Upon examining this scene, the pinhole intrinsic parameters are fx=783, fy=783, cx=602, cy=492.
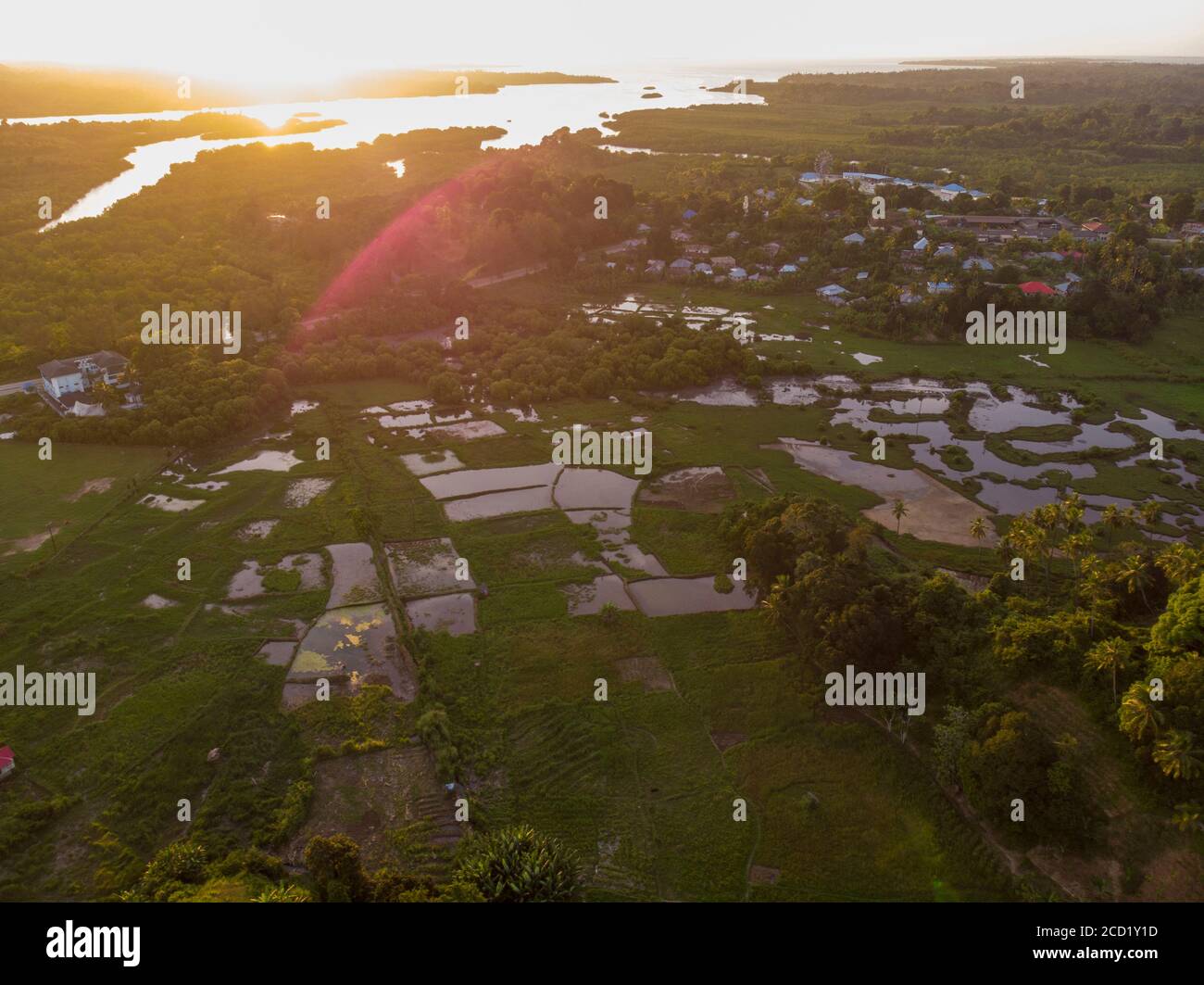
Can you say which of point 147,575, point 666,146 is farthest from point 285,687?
point 666,146

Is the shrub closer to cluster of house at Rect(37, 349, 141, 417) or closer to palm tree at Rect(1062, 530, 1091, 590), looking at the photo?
palm tree at Rect(1062, 530, 1091, 590)

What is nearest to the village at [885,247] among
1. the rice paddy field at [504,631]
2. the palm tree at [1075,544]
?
the rice paddy field at [504,631]

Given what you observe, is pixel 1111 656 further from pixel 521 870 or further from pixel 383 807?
pixel 383 807

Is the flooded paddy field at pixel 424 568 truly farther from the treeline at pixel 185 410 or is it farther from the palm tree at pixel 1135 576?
the palm tree at pixel 1135 576

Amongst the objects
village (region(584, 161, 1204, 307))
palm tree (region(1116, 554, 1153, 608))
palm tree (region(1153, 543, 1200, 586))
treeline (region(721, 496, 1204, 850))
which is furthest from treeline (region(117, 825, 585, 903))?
village (region(584, 161, 1204, 307))

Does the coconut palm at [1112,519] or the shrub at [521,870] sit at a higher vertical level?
the coconut palm at [1112,519]

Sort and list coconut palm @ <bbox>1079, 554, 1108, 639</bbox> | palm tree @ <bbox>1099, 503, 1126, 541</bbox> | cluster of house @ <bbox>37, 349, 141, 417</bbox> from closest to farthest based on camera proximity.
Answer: coconut palm @ <bbox>1079, 554, 1108, 639</bbox> → palm tree @ <bbox>1099, 503, 1126, 541</bbox> → cluster of house @ <bbox>37, 349, 141, 417</bbox>
